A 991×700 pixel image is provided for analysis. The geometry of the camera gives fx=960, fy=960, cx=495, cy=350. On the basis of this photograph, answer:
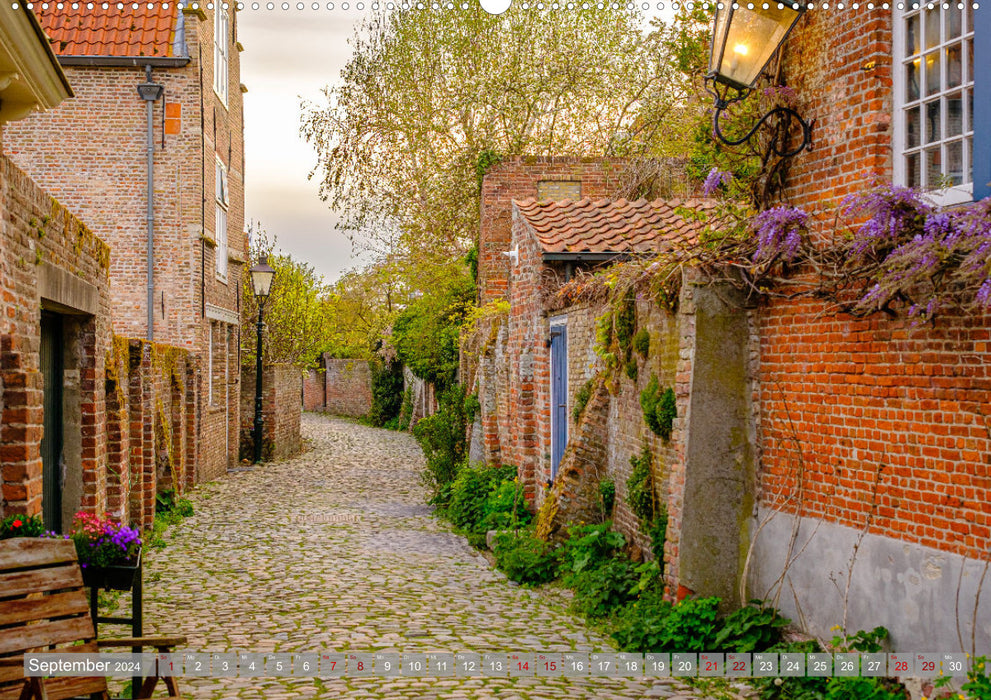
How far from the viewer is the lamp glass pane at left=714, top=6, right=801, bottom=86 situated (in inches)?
263

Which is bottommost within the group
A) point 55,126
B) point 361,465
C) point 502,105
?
point 361,465

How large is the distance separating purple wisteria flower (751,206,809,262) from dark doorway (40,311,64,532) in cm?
678

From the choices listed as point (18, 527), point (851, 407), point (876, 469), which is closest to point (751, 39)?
point (851, 407)

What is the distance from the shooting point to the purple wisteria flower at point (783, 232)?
6605mm

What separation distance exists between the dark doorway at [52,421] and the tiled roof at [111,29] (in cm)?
1124

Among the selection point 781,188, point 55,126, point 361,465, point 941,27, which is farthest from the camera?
point 361,465

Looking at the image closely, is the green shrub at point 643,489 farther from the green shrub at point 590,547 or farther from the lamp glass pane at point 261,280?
the lamp glass pane at point 261,280

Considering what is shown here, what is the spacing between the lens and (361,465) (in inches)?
928

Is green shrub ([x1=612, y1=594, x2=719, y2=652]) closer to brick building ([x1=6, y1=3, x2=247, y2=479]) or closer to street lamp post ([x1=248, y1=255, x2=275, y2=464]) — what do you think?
brick building ([x1=6, y1=3, x2=247, y2=479])

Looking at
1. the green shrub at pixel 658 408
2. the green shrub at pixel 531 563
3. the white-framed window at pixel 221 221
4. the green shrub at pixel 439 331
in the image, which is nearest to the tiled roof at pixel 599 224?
the green shrub at pixel 658 408

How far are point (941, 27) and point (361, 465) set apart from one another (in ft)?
63.1

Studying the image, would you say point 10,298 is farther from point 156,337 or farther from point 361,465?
point 361,465

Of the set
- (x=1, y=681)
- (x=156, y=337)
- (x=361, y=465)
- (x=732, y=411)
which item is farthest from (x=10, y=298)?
(x=361, y=465)

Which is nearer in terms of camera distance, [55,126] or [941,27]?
[941,27]
